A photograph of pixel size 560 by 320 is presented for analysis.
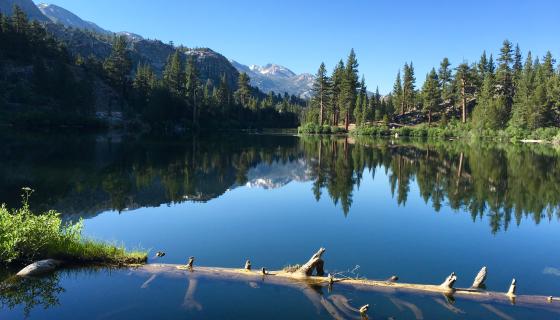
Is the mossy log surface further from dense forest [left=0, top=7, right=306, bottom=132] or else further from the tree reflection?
dense forest [left=0, top=7, right=306, bottom=132]

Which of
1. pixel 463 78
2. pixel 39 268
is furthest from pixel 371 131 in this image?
pixel 39 268

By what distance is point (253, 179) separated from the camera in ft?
103

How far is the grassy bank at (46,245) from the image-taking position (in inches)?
413

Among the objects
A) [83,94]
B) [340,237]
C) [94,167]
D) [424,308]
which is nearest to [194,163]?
[94,167]

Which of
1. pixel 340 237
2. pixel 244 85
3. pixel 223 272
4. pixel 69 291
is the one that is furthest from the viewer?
pixel 244 85

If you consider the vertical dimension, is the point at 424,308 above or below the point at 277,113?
below

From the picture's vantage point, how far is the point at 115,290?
10.0m

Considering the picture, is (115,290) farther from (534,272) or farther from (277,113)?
(277,113)

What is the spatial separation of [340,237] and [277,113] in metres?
134

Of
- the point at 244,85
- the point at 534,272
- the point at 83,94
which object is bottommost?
the point at 534,272

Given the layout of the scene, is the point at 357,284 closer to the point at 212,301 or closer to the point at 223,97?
the point at 212,301

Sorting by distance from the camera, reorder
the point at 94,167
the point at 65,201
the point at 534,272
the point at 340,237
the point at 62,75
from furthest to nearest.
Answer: the point at 62,75
the point at 94,167
the point at 65,201
the point at 340,237
the point at 534,272

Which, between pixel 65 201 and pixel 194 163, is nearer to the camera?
pixel 65 201

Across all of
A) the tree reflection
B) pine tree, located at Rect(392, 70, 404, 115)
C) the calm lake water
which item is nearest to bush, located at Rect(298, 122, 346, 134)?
pine tree, located at Rect(392, 70, 404, 115)
